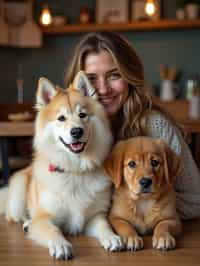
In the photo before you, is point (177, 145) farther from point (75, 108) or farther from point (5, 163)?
point (5, 163)

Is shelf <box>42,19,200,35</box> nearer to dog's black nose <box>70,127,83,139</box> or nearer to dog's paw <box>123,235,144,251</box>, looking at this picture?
dog's black nose <box>70,127,83,139</box>

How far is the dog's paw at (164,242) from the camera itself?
1.11 metres

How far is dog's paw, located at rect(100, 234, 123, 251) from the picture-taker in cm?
111

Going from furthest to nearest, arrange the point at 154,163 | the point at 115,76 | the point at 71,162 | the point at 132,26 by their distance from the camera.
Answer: the point at 132,26, the point at 115,76, the point at 71,162, the point at 154,163

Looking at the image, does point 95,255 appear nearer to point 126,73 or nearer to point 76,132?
point 76,132

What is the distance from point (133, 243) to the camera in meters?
1.12

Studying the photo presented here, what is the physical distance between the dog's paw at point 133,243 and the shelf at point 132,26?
10.2 feet

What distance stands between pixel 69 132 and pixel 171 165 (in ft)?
1.05

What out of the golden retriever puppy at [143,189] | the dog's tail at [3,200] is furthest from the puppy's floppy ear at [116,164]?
the dog's tail at [3,200]

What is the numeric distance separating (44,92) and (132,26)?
2.83 metres

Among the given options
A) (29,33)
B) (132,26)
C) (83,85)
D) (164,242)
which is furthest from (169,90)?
(164,242)

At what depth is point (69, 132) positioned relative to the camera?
1.25 meters

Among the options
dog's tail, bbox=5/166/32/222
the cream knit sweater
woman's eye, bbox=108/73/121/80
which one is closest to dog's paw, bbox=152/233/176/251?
the cream knit sweater

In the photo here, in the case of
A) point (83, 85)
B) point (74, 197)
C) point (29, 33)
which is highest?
point (29, 33)
